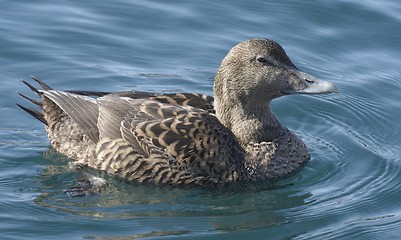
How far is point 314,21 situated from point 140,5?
2.47 meters

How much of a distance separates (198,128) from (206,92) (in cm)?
258

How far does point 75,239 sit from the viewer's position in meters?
9.16

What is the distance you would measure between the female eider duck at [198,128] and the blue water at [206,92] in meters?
0.20

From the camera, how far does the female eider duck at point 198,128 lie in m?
10.2

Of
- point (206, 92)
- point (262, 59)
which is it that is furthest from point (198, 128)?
point (206, 92)

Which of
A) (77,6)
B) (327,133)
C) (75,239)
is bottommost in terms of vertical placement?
(75,239)

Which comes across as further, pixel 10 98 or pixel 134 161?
pixel 10 98

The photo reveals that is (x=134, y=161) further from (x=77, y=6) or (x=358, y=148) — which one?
(x=77, y=6)

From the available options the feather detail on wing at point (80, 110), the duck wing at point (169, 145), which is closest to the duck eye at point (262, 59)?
the duck wing at point (169, 145)

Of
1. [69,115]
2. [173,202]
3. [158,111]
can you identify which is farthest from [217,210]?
[69,115]

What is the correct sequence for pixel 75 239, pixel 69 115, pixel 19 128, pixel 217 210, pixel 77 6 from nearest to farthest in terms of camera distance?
pixel 75 239, pixel 217 210, pixel 69 115, pixel 19 128, pixel 77 6

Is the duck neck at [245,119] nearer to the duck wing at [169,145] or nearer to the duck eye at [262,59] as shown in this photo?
the duck wing at [169,145]

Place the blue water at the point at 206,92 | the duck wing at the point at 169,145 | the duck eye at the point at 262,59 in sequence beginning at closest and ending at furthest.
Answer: the blue water at the point at 206,92
the duck wing at the point at 169,145
the duck eye at the point at 262,59

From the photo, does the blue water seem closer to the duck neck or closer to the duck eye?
the duck neck
